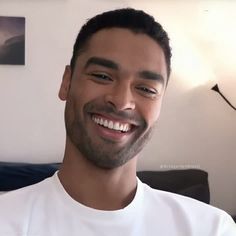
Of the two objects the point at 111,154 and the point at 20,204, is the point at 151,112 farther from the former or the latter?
the point at 20,204

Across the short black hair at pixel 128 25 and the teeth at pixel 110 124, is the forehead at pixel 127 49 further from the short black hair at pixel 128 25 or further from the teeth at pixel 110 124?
the teeth at pixel 110 124

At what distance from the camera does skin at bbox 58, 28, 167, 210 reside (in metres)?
0.85

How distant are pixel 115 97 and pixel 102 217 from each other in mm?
238

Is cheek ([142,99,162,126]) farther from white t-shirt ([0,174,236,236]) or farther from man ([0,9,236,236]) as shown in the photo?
white t-shirt ([0,174,236,236])

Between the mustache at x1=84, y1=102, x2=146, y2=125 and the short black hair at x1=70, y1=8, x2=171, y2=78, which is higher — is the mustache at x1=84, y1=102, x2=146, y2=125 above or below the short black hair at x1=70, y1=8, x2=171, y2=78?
below

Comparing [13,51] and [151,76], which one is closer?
[151,76]

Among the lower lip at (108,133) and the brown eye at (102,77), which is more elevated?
the brown eye at (102,77)

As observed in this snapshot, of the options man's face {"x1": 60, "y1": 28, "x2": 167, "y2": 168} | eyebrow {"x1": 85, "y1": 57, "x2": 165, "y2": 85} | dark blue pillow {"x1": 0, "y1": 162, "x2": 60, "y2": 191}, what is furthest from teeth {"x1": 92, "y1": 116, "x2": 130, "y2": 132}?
dark blue pillow {"x1": 0, "y1": 162, "x2": 60, "y2": 191}

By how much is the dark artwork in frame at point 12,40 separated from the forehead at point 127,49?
46.2 inches

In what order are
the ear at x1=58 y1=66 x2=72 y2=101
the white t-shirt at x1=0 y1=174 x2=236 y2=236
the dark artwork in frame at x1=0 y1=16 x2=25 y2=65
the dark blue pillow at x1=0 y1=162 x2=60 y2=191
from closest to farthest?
the white t-shirt at x1=0 y1=174 x2=236 y2=236 < the ear at x1=58 y1=66 x2=72 y2=101 < the dark blue pillow at x1=0 y1=162 x2=60 y2=191 < the dark artwork in frame at x1=0 y1=16 x2=25 y2=65

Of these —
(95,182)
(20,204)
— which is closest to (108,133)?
(95,182)

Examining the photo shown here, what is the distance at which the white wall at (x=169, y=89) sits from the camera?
204 cm

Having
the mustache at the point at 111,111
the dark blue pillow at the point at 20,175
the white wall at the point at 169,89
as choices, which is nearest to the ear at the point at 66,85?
the mustache at the point at 111,111

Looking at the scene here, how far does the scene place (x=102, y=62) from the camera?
875 millimetres
